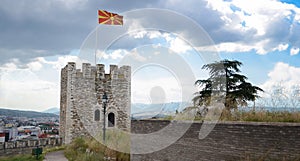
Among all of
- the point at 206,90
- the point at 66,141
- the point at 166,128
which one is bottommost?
the point at 66,141

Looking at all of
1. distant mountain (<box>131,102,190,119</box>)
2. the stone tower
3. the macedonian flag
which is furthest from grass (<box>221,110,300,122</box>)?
the stone tower

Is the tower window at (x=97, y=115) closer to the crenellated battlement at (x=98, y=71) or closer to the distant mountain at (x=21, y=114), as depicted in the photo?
the crenellated battlement at (x=98, y=71)

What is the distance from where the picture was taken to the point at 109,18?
20.0 meters

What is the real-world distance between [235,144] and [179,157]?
7.77ft

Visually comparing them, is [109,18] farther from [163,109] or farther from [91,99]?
[163,109]

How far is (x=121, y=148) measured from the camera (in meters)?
12.7

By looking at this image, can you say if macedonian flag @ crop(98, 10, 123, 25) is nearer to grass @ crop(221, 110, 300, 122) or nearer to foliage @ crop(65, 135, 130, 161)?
foliage @ crop(65, 135, 130, 161)

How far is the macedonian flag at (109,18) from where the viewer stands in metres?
19.8

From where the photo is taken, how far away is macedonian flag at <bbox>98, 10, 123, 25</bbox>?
19.8 m

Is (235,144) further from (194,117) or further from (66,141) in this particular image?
(66,141)

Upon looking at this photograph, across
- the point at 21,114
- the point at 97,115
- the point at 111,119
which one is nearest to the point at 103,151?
the point at 97,115

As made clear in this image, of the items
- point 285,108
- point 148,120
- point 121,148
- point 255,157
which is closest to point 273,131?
point 255,157

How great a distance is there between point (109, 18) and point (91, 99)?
5827mm

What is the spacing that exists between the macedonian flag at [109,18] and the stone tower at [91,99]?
11.9 feet
